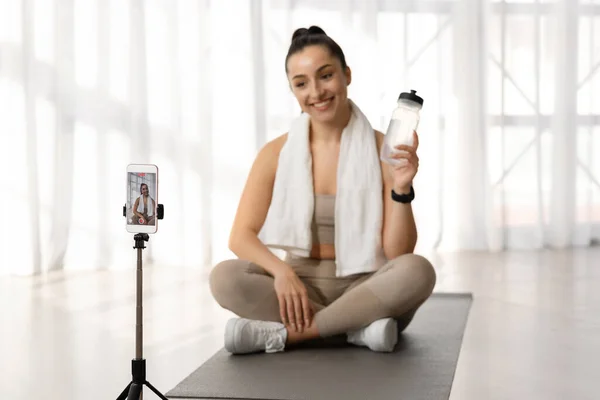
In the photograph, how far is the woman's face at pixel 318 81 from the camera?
2217 millimetres

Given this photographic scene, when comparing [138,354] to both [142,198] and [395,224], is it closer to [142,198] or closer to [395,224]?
[142,198]

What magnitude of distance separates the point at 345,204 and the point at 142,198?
83 cm

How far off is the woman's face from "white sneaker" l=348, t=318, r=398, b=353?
0.48 m

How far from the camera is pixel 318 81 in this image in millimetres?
2223

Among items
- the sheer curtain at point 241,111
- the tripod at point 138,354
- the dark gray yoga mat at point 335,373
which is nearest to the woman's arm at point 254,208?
the dark gray yoga mat at point 335,373

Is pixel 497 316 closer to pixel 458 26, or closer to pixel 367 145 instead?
pixel 367 145

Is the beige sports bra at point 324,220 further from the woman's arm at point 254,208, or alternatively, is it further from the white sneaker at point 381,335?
the white sneaker at point 381,335

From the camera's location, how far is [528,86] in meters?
4.07

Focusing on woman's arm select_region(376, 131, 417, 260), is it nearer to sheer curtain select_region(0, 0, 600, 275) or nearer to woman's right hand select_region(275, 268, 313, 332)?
woman's right hand select_region(275, 268, 313, 332)

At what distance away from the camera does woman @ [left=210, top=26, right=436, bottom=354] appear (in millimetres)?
2172

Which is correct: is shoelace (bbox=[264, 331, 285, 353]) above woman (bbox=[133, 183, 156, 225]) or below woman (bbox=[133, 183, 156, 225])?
below

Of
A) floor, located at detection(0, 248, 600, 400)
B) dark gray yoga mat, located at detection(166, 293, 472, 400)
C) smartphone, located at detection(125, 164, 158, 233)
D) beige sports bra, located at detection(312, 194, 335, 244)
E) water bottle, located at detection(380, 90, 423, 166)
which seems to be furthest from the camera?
beige sports bra, located at detection(312, 194, 335, 244)

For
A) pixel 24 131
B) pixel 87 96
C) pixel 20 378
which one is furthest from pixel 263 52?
pixel 20 378

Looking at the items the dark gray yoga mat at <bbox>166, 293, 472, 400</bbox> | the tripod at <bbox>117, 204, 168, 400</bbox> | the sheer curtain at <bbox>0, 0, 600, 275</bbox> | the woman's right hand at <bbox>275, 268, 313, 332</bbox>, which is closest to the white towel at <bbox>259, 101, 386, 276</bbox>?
the woman's right hand at <bbox>275, 268, 313, 332</bbox>
